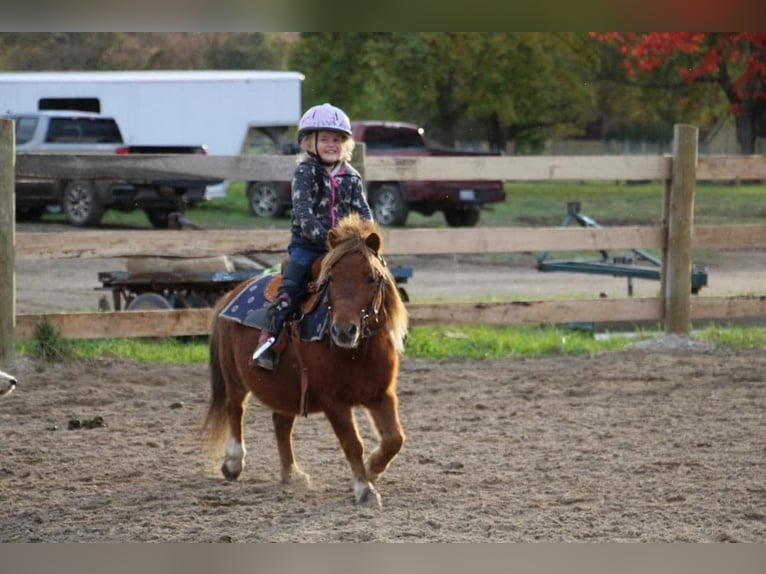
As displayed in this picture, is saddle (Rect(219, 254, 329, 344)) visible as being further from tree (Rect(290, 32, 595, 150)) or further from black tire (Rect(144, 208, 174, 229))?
tree (Rect(290, 32, 595, 150))

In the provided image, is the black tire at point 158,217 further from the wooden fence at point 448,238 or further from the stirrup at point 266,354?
the stirrup at point 266,354

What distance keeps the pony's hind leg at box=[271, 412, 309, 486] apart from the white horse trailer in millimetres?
18656

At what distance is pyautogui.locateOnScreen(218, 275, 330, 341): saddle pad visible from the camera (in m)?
5.46

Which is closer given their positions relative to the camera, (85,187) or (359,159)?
(359,159)

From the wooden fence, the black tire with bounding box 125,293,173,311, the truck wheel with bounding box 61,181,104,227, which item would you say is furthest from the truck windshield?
the wooden fence

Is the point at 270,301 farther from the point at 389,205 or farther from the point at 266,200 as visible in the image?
the point at 266,200

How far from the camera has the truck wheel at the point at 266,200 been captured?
22312mm

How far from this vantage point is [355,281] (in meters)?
5.16

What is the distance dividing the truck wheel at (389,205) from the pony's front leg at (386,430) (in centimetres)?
1429

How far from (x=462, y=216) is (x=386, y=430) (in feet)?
51.3

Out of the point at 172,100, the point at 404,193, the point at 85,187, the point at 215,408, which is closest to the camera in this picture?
the point at 215,408

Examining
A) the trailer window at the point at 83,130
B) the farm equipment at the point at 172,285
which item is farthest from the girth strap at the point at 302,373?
the trailer window at the point at 83,130

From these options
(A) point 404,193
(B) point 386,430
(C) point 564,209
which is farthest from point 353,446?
(C) point 564,209
